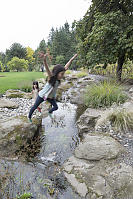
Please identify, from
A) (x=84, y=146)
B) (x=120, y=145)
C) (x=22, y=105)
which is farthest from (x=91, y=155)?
(x=22, y=105)

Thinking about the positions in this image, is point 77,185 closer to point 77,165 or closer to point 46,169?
point 77,165

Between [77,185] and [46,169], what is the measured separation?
0.76 metres

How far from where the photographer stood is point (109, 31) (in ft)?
19.6

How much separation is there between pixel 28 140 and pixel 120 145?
2.14m

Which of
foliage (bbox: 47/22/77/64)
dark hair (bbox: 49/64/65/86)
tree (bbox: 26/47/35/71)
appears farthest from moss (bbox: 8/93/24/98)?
tree (bbox: 26/47/35/71)

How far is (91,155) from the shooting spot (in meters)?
2.62

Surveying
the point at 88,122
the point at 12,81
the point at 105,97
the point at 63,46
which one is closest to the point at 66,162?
the point at 88,122

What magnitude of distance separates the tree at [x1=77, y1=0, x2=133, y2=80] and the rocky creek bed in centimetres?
362

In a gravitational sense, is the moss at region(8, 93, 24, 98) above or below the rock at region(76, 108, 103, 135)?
above

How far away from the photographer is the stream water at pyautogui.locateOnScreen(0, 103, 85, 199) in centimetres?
205

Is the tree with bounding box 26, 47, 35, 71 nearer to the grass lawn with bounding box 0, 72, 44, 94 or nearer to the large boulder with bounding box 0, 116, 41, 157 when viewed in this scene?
the grass lawn with bounding box 0, 72, 44, 94

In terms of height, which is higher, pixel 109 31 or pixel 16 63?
pixel 16 63

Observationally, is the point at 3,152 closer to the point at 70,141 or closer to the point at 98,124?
the point at 70,141

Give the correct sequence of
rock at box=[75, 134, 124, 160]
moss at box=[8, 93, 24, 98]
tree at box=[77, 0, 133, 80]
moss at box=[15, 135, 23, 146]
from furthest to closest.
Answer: moss at box=[8, 93, 24, 98]
tree at box=[77, 0, 133, 80]
moss at box=[15, 135, 23, 146]
rock at box=[75, 134, 124, 160]
